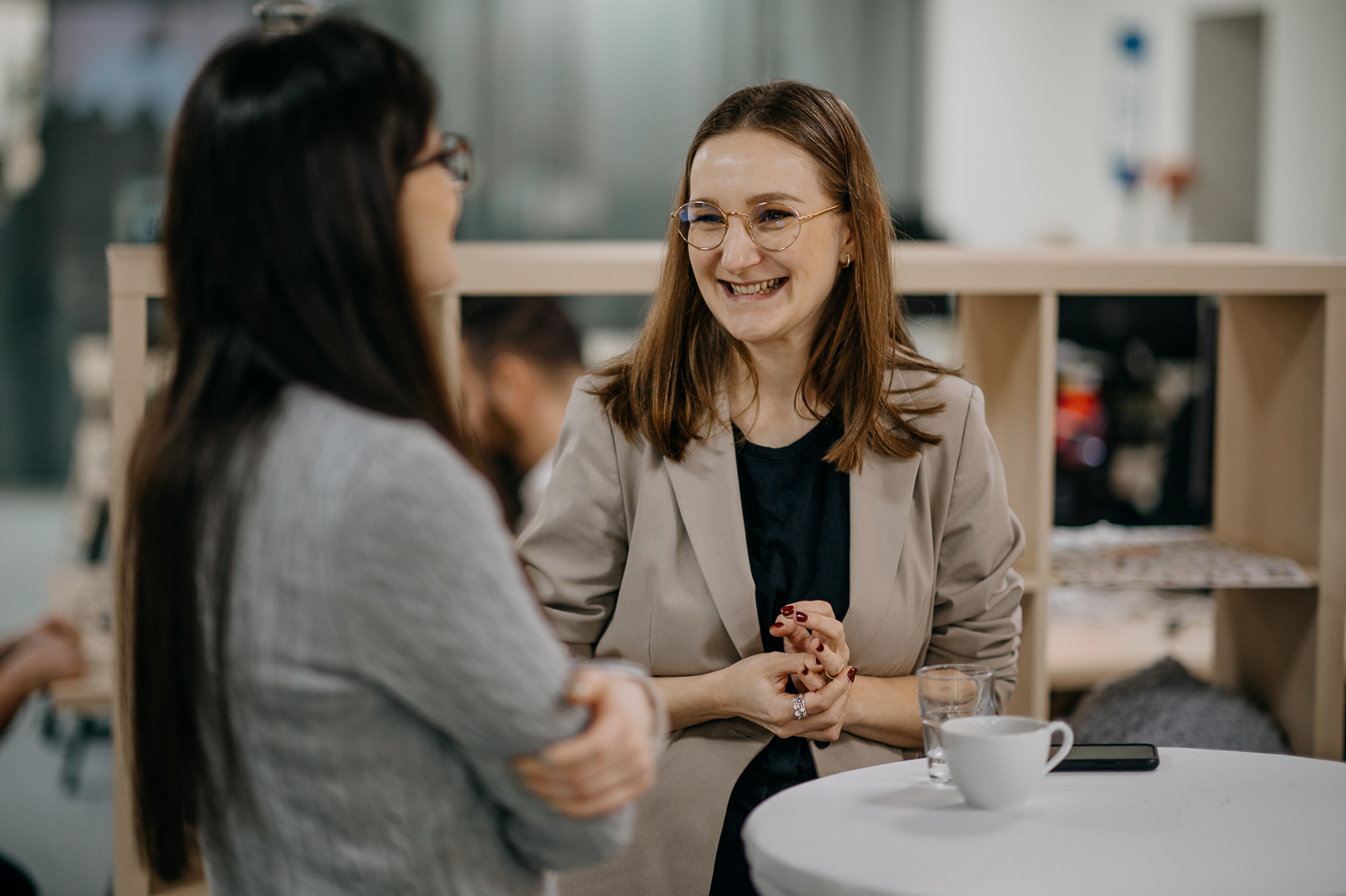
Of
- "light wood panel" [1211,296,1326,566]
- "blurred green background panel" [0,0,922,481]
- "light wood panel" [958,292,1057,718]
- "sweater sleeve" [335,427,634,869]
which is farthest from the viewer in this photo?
"blurred green background panel" [0,0,922,481]

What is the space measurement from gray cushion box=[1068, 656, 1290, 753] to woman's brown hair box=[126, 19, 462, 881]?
1605mm

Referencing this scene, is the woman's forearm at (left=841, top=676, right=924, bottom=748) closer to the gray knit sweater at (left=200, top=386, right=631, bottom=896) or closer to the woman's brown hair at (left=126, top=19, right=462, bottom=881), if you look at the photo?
the gray knit sweater at (left=200, top=386, right=631, bottom=896)

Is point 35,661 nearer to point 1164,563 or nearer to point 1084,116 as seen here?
point 1164,563

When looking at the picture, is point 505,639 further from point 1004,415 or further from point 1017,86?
point 1017,86

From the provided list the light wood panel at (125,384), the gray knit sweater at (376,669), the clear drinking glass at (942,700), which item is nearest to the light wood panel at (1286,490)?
the clear drinking glass at (942,700)

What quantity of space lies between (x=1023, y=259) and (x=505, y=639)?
54.8 inches

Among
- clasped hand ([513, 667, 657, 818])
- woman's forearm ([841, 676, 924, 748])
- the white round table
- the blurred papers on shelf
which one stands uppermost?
clasped hand ([513, 667, 657, 818])

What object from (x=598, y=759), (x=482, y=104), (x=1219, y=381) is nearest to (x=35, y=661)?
(x=598, y=759)

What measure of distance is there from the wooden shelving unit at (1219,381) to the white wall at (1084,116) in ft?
7.73

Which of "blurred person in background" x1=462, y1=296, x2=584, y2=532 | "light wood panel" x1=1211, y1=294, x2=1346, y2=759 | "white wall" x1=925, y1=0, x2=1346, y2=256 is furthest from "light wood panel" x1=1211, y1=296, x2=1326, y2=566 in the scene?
"white wall" x1=925, y1=0, x2=1346, y2=256

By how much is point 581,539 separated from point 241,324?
2.63 feet

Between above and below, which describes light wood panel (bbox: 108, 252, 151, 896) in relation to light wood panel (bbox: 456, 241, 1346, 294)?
below

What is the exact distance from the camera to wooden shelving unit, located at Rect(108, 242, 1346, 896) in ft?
6.18

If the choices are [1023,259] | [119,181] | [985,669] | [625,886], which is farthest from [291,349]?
[119,181]
